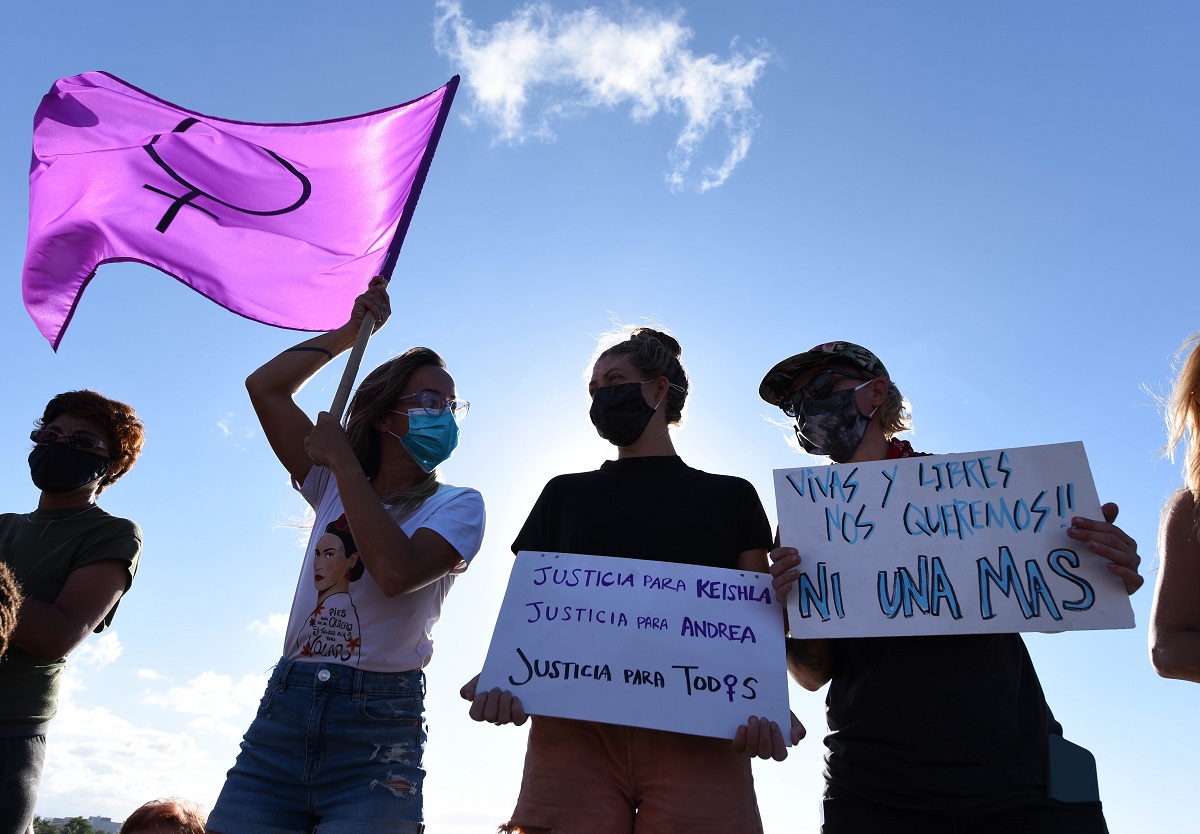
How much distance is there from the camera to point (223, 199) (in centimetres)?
461

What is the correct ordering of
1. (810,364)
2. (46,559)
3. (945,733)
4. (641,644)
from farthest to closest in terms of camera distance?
1. (46,559)
2. (810,364)
3. (641,644)
4. (945,733)

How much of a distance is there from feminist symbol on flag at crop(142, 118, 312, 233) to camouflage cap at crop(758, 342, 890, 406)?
266 centimetres

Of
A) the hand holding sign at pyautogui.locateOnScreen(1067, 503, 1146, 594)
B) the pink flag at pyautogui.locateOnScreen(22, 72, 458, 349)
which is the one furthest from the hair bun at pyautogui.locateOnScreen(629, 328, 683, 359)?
the hand holding sign at pyautogui.locateOnScreen(1067, 503, 1146, 594)

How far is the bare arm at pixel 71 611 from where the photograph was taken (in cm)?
368

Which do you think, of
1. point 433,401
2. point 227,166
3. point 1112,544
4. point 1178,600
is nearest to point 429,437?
point 433,401

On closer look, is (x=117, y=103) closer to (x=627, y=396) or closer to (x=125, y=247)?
(x=125, y=247)

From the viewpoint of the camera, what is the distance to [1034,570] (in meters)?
3.00

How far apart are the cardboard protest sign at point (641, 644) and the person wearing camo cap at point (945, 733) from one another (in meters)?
0.21

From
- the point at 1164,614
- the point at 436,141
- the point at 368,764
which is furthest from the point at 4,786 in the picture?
the point at 1164,614

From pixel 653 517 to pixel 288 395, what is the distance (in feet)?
5.74

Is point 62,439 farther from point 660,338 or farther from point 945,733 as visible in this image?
point 945,733

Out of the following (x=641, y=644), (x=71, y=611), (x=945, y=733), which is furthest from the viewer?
(x=71, y=611)

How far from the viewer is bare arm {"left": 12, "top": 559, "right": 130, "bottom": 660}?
3.68 metres

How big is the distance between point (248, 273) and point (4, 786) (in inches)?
97.2
